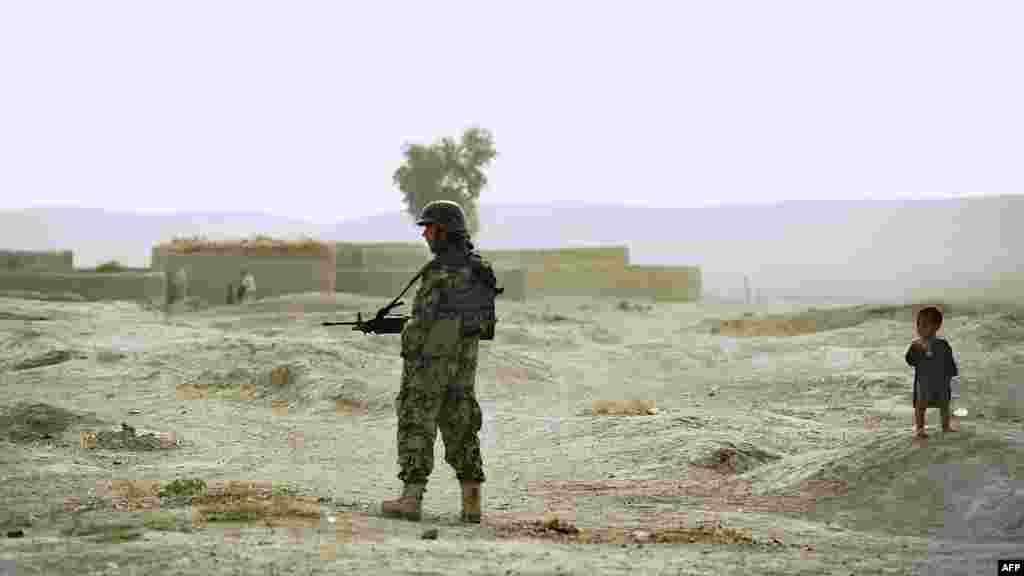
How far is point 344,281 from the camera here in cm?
3381

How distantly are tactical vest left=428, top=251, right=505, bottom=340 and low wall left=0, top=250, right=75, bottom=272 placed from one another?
2391 cm

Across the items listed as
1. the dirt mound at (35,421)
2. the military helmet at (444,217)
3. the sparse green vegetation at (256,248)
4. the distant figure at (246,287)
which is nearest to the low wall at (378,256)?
the sparse green vegetation at (256,248)

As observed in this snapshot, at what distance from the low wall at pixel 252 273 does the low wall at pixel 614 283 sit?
1246 centimetres

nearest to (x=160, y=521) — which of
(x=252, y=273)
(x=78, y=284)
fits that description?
(x=78, y=284)

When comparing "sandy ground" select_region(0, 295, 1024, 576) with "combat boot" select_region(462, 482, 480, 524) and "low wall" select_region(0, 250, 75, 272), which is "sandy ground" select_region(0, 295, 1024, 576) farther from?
"low wall" select_region(0, 250, 75, 272)

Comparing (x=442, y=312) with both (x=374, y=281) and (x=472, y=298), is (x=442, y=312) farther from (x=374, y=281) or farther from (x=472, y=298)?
(x=374, y=281)

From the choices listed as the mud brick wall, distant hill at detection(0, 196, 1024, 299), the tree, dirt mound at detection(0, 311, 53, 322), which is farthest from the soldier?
distant hill at detection(0, 196, 1024, 299)

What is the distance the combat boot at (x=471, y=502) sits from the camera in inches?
308

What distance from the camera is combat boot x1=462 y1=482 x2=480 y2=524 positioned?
783cm

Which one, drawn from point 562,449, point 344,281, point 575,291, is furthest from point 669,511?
point 575,291

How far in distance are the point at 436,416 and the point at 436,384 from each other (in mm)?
184

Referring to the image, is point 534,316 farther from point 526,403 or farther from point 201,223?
point 201,223

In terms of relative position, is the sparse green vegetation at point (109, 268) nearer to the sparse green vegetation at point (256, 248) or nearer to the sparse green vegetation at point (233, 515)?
the sparse green vegetation at point (256, 248)

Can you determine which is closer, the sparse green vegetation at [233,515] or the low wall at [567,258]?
the sparse green vegetation at [233,515]
